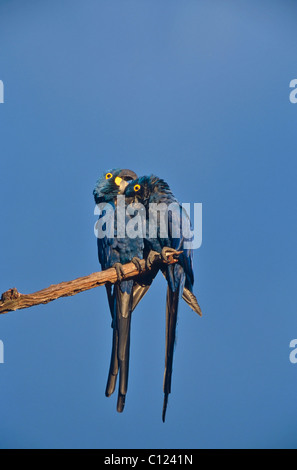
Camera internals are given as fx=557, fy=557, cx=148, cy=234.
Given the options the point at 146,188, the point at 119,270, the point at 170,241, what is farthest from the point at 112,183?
the point at 119,270

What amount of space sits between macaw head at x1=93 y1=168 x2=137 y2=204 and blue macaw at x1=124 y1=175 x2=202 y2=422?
13 cm

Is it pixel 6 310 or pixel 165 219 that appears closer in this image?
pixel 6 310

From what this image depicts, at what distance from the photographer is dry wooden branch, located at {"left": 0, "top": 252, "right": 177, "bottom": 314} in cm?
369

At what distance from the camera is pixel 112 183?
4.89 metres

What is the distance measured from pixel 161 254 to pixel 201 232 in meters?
0.85

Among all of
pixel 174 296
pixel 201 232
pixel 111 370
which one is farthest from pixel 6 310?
pixel 201 232

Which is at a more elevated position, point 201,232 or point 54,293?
point 201,232

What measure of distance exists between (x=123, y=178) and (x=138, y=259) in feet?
2.59

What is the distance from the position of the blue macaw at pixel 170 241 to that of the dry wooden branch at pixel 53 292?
1.21ft

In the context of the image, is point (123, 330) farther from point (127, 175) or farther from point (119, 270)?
point (127, 175)

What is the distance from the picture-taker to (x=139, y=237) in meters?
4.75
